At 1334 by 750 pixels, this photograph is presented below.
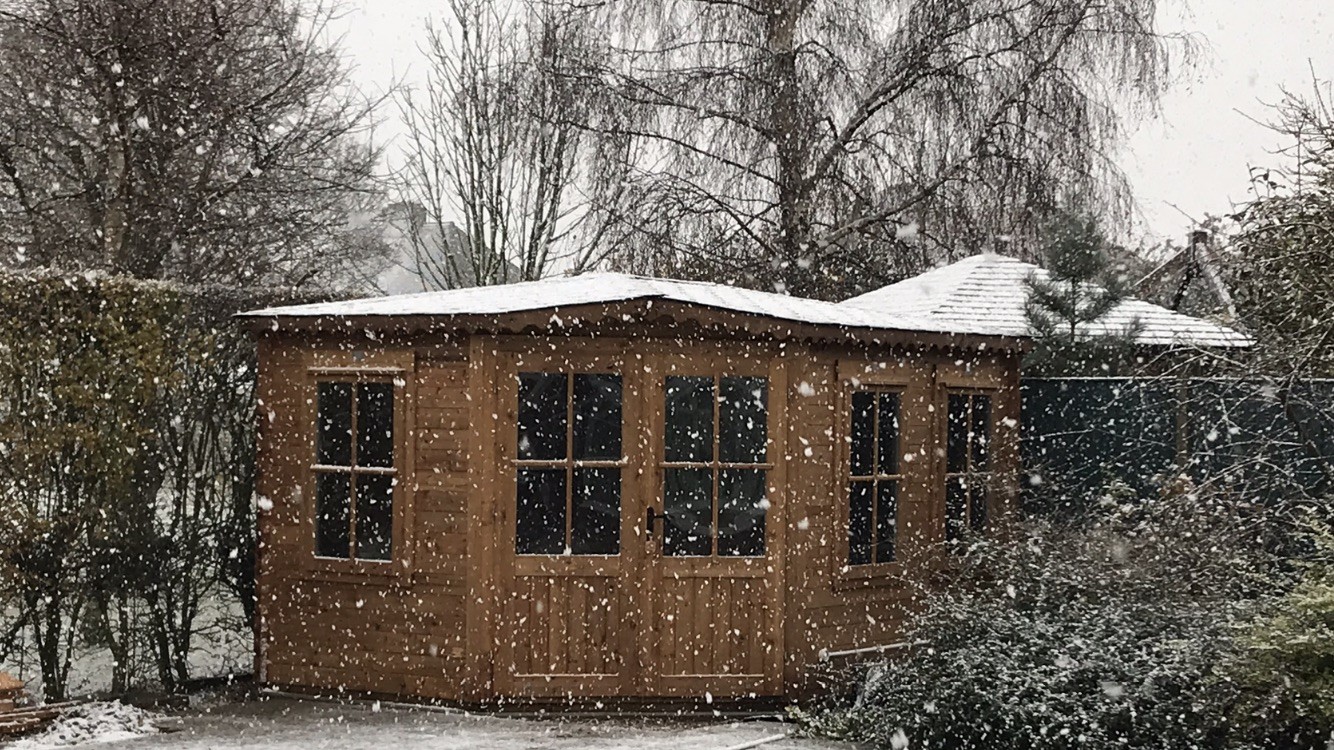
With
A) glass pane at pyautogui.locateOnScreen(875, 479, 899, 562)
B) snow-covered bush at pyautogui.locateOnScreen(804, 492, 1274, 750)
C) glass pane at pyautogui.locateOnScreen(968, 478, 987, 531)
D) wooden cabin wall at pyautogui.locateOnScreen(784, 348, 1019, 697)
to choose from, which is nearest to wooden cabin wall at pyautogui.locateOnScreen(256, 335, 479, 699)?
wooden cabin wall at pyautogui.locateOnScreen(784, 348, 1019, 697)

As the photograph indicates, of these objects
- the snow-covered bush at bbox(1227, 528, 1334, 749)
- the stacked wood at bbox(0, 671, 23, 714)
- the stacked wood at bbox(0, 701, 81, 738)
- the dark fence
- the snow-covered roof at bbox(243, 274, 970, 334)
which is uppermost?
the snow-covered roof at bbox(243, 274, 970, 334)

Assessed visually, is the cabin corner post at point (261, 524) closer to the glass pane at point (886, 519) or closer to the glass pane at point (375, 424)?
the glass pane at point (375, 424)

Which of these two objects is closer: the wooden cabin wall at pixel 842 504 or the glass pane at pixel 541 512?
the glass pane at pixel 541 512

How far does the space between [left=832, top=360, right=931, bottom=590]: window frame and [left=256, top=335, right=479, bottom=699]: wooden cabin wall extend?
2324 millimetres

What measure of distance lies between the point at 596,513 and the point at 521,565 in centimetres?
53

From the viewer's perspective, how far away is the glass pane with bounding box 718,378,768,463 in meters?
8.75

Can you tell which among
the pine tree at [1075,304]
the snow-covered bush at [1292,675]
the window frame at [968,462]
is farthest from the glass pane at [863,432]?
the pine tree at [1075,304]

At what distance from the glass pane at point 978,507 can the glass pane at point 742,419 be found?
218 cm

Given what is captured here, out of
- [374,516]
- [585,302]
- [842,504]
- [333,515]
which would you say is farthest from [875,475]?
[333,515]

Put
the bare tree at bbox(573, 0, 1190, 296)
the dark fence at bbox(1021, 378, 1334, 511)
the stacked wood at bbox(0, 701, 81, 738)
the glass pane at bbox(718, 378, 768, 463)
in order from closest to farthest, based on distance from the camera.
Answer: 1. the stacked wood at bbox(0, 701, 81, 738)
2. the glass pane at bbox(718, 378, 768, 463)
3. the dark fence at bbox(1021, 378, 1334, 511)
4. the bare tree at bbox(573, 0, 1190, 296)

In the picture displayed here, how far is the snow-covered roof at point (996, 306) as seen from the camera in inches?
532

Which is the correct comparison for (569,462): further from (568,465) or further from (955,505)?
(955,505)

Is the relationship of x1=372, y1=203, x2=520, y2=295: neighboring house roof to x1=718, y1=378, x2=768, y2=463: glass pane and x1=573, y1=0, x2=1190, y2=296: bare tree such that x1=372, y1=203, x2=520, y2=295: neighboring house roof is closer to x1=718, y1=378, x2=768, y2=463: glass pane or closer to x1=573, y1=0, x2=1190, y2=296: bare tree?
x1=573, y1=0, x2=1190, y2=296: bare tree

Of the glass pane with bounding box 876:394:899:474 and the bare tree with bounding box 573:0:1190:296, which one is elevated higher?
the bare tree with bounding box 573:0:1190:296
